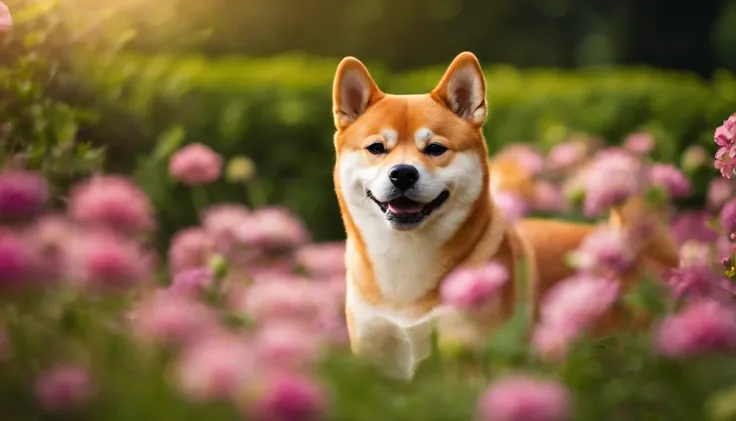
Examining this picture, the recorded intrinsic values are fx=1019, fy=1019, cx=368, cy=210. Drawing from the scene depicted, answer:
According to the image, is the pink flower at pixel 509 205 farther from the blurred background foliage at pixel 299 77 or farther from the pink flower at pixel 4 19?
the pink flower at pixel 4 19

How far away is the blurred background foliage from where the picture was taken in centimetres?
413

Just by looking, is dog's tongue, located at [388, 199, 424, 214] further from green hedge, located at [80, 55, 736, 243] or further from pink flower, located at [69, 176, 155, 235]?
green hedge, located at [80, 55, 736, 243]

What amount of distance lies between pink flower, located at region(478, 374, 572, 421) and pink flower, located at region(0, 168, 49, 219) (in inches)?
Result: 43.1

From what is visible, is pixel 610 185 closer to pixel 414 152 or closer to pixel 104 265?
pixel 414 152

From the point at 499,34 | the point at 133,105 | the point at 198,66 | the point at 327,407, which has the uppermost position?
the point at 327,407

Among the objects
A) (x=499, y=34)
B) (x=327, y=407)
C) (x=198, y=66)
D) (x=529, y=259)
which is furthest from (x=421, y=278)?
(x=499, y=34)

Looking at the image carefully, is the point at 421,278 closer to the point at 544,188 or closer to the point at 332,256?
the point at 332,256

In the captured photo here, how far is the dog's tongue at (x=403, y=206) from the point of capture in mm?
3697

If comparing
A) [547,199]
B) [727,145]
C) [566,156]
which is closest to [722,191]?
[547,199]

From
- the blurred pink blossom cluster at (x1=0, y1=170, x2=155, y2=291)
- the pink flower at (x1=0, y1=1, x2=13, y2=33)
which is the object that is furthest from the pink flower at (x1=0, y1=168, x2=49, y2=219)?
the pink flower at (x1=0, y1=1, x2=13, y2=33)

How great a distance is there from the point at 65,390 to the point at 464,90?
2498 millimetres

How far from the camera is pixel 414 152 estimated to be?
12.2 feet

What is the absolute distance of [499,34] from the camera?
670 inches

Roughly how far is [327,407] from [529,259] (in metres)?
2.34
